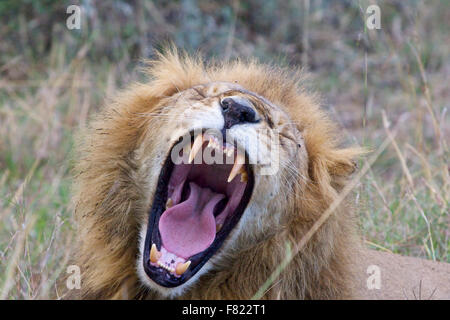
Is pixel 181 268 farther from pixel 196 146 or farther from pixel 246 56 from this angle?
pixel 246 56

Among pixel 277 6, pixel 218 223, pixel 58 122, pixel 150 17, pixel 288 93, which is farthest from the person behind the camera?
pixel 277 6

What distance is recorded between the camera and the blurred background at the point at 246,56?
11.8 feet

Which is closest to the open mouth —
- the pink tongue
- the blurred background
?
the pink tongue

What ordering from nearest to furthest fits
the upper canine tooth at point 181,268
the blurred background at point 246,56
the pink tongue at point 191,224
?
the upper canine tooth at point 181,268 < the pink tongue at point 191,224 < the blurred background at point 246,56

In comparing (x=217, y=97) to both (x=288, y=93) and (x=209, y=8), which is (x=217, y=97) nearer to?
(x=288, y=93)

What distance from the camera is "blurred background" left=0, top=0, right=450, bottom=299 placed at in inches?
141

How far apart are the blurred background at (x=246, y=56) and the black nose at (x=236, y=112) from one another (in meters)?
0.85

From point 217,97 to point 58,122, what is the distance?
279 cm

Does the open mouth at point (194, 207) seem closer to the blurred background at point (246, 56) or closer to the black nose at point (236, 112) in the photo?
the black nose at point (236, 112)

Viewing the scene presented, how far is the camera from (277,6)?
6.78 metres

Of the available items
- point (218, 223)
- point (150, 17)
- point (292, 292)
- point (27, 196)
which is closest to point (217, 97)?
point (218, 223)

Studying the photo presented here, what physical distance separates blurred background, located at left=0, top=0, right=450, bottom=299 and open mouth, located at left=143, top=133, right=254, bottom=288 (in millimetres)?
584

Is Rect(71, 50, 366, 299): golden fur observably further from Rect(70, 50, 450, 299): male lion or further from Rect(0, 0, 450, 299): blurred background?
Rect(0, 0, 450, 299): blurred background

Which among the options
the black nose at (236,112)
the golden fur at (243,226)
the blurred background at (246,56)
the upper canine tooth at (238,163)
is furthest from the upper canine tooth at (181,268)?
the blurred background at (246,56)
